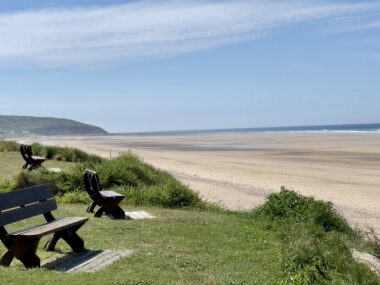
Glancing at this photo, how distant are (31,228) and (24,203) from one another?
1.26 ft

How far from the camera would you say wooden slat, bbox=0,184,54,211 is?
6992mm

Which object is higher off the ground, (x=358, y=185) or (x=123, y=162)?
(x=123, y=162)

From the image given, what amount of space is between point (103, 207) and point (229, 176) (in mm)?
16104

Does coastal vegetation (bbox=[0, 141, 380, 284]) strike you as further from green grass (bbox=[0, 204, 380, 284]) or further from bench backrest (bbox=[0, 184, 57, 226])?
bench backrest (bbox=[0, 184, 57, 226])

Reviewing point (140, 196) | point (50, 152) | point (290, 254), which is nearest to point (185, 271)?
point (290, 254)

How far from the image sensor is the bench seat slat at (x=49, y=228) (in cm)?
662

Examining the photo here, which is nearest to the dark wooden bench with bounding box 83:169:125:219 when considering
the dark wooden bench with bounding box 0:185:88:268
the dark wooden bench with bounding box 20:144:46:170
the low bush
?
the dark wooden bench with bounding box 0:185:88:268

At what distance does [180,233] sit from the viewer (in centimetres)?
933

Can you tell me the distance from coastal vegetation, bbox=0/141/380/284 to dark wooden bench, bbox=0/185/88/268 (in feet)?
0.66

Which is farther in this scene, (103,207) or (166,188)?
(166,188)

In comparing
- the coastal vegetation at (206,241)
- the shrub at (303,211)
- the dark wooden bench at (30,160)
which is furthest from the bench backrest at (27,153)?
the shrub at (303,211)

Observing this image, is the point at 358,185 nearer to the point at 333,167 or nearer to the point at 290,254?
the point at 333,167

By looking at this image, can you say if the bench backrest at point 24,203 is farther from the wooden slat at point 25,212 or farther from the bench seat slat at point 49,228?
the bench seat slat at point 49,228

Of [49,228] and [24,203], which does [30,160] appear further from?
[49,228]
